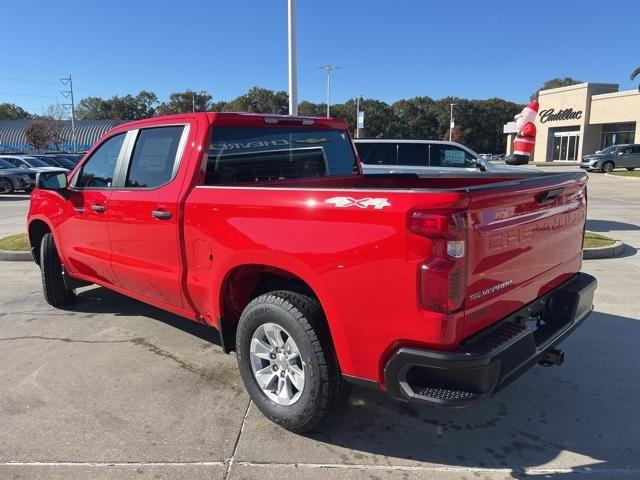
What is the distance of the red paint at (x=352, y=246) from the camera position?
2434mm

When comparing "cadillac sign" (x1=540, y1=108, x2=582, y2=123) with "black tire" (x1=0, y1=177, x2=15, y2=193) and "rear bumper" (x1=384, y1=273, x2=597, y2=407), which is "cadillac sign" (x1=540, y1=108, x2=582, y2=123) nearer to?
"black tire" (x1=0, y1=177, x2=15, y2=193)

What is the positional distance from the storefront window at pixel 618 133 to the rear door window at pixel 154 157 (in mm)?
50525

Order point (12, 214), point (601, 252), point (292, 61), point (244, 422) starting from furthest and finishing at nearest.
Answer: point (12, 214), point (292, 61), point (601, 252), point (244, 422)

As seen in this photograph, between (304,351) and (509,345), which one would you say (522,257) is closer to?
(509,345)

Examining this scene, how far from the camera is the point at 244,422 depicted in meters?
3.36

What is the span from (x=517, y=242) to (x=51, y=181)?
4208mm

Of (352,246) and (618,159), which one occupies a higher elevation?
(352,246)

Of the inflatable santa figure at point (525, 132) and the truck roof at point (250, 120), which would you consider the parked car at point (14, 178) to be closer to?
the inflatable santa figure at point (525, 132)

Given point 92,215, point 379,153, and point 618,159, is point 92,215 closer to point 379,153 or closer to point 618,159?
point 379,153

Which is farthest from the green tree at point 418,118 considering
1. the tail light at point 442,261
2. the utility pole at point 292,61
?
the tail light at point 442,261

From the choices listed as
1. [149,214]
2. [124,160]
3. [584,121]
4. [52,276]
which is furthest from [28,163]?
[584,121]

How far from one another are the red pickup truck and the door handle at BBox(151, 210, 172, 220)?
0.5 inches

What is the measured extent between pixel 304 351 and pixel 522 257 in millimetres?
1323

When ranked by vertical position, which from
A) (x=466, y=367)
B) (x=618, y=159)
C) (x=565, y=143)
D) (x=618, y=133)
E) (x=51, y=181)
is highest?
(x=618, y=133)
